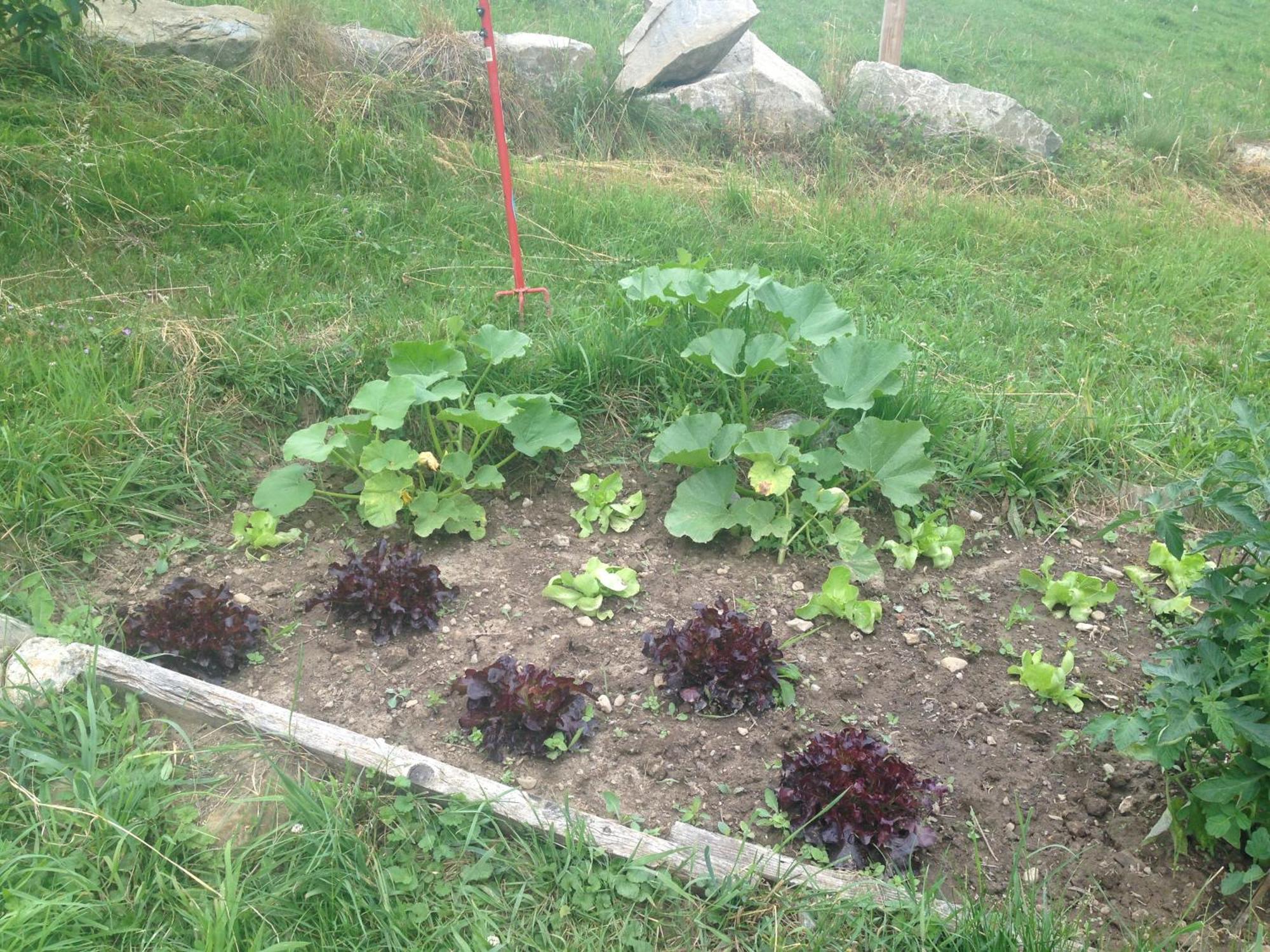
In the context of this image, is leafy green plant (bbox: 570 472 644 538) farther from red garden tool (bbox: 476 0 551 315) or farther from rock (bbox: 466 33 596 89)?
rock (bbox: 466 33 596 89)

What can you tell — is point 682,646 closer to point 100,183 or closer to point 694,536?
point 694,536

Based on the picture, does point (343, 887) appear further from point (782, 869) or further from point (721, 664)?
point (721, 664)

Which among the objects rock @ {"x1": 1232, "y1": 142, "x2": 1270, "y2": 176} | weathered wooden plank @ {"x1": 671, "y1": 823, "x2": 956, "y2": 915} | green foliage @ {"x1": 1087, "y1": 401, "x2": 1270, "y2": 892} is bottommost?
rock @ {"x1": 1232, "y1": 142, "x2": 1270, "y2": 176}

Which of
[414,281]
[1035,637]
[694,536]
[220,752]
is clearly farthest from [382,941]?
[414,281]

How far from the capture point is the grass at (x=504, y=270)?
355cm

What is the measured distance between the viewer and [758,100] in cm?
702

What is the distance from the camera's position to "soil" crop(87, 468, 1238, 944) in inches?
88.9

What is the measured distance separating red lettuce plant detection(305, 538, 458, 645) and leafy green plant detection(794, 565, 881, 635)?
3.69 feet

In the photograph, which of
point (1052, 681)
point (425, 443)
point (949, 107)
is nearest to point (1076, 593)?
point (1052, 681)

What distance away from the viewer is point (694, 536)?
322cm

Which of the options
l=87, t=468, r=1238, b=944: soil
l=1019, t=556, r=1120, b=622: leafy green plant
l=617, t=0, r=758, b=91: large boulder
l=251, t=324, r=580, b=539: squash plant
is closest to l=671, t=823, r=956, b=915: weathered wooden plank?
l=87, t=468, r=1238, b=944: soil

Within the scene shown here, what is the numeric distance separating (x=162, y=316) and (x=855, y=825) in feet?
10.9

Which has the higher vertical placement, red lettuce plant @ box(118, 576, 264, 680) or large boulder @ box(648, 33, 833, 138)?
large boulder @ box(648, 33, 833, 138)

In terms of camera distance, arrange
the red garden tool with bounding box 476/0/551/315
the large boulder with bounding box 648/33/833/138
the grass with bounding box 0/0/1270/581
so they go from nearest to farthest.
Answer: the grass with bounding box 0/0/1270/581
the red garden tool with bounding box 476/0/551/315
the large boulder with bounding box 648/33/833/138
